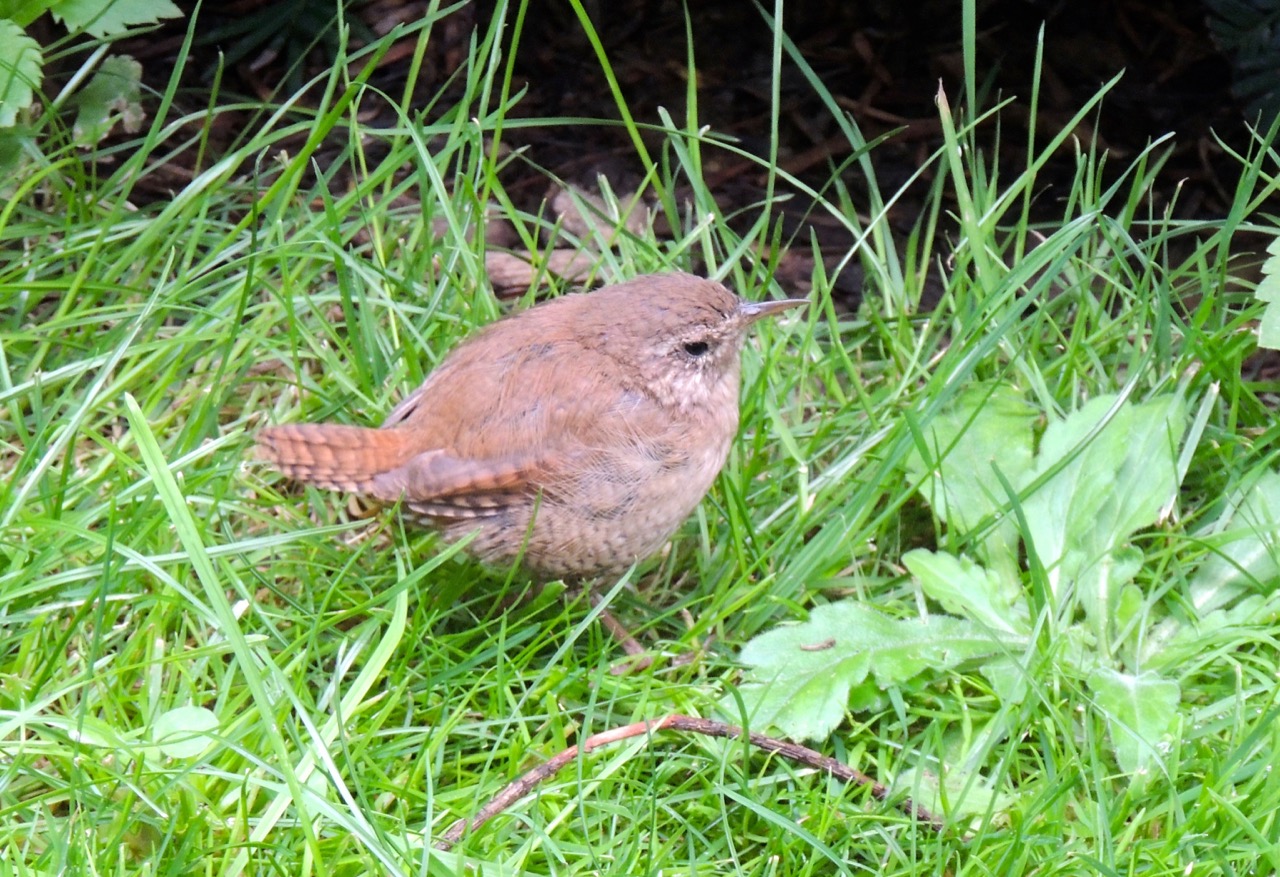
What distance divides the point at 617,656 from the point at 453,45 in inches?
101

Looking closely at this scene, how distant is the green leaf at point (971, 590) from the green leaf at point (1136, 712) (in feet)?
0.78

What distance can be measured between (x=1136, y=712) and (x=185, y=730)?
1912 mm

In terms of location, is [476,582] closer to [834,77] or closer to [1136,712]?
[1136,712]

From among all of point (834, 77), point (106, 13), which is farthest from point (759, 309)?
point (834, 77)

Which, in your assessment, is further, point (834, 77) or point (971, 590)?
point (834, 77)

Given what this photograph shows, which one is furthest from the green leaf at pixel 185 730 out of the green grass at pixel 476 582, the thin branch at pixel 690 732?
the thin branch at pixel 690 732

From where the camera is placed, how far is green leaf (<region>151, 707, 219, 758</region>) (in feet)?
8.84

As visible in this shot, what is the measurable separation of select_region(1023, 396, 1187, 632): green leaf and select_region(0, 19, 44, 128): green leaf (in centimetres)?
268

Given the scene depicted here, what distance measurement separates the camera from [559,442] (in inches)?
124

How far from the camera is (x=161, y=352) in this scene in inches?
142

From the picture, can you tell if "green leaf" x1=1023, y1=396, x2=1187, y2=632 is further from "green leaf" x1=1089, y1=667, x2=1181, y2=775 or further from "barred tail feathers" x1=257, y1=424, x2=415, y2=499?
"barred tail feathers" x1=257, y1=424, x2=415, y2=499

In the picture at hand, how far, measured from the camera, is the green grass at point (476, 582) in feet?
8.66

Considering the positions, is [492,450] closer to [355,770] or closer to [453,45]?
[355,770]

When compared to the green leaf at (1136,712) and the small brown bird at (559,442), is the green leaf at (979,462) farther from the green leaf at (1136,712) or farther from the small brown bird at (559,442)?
the small brown bird at (559,442)
